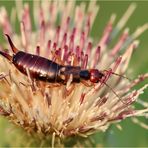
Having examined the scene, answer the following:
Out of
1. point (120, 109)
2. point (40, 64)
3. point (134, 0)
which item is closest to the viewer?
point (40, 64)

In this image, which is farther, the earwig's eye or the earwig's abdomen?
the earwig's eye

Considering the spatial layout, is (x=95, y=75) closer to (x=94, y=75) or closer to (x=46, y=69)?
(x=94, y=75)

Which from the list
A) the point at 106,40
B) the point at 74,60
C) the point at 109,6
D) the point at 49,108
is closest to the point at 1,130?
the point at 49,108

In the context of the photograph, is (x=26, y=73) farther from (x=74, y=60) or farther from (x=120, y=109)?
(x=120, y=109)

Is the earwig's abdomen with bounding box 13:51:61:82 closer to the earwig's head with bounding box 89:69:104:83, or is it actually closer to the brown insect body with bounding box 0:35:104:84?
the brown insect body with bounding box 0:35:104:84

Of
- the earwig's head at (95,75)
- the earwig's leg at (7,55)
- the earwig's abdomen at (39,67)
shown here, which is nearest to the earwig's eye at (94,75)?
the earwig's head at (95,75)

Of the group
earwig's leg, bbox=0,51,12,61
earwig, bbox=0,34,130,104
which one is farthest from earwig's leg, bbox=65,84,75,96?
earwig's leg, bbox=0,51,12,61

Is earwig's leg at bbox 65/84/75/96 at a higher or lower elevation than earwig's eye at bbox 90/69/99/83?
lower
